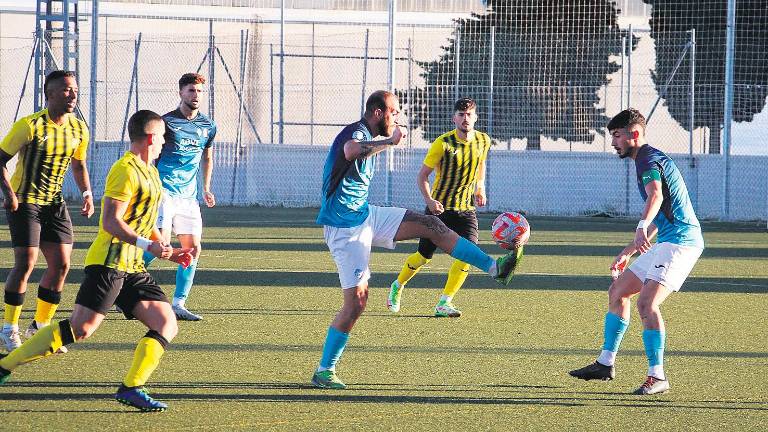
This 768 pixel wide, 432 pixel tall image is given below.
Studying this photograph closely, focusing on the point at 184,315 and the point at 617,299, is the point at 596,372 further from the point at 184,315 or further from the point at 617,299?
the point at 184,315

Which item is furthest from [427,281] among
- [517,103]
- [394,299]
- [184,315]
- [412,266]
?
[517,103]

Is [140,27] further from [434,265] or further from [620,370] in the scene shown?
[620,370]

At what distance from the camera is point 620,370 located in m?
7.86

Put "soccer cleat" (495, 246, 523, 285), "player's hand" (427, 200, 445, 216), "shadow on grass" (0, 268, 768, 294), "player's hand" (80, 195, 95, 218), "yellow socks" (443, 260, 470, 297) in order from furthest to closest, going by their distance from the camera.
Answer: "shadow on grass" (0, 268, 768, 294) → "yellow socks" (443, 260, 470, 297) → "player's hand" (427, 200, 445, 216) → "player's hand" (80, 195, 95, 218) → "soccer cleat" (495, 246, 523, 285)

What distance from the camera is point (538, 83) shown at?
26.1 metres

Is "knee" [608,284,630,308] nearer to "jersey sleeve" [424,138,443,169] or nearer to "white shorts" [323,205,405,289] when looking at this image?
"white shorts" [323,205,405,289]

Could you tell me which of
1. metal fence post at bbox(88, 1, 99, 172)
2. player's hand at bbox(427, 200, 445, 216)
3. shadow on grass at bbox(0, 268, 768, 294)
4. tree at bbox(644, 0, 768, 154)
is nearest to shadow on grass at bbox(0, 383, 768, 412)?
player's hand at bbox(427, 200, 445, 216)

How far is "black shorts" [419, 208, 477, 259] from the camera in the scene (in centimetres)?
1065

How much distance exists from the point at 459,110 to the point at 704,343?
2954 millimetres

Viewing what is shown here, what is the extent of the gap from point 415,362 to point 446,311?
2264 mm

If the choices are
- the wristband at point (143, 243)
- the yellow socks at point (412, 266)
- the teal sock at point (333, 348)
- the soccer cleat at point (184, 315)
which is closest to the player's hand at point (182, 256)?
the wristband at point (143, 243)

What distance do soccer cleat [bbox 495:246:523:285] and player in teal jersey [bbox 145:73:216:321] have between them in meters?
3.07

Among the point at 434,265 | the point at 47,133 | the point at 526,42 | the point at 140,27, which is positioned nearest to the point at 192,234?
the point at 47,133

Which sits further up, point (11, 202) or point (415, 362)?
point (11, 202)
